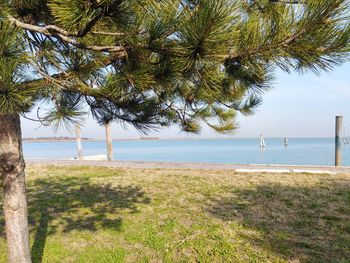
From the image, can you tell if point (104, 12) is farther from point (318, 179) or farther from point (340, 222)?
Result: point (318, 179)

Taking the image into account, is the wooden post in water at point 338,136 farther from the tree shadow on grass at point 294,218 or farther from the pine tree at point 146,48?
the pine tree at point 146,48

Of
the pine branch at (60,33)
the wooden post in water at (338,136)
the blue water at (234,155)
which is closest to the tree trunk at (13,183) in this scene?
the pine branch at (60,33)

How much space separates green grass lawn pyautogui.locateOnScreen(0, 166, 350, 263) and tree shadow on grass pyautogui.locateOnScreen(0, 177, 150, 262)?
0.6 inches

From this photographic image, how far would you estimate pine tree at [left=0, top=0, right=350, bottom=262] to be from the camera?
5.50ft

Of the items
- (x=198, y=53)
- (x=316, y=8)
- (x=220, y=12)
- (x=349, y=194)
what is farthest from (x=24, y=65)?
(x=349, y=194)

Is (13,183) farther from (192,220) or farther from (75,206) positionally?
(75,206)

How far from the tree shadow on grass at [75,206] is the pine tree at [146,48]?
1803 mm

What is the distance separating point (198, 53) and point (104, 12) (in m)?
0.53

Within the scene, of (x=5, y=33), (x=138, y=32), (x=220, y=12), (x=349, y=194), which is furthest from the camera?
(x=349, y=194)

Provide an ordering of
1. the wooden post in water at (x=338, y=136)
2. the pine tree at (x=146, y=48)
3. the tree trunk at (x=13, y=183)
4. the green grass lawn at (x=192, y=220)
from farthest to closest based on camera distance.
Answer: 1. the wooden post in water at (x=338, y=136)
2. the green grass lawn at (x=192, y=220)
3. the tree trunk at (x=13, y=183)
4. the pine tree at (x=146, y=48)

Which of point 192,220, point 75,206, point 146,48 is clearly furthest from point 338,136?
point 146,48

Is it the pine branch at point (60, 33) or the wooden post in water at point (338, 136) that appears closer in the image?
the pine branch at point (60, 33)

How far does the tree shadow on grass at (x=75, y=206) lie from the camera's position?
477 centimetres

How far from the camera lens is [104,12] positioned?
1737 millimetres
